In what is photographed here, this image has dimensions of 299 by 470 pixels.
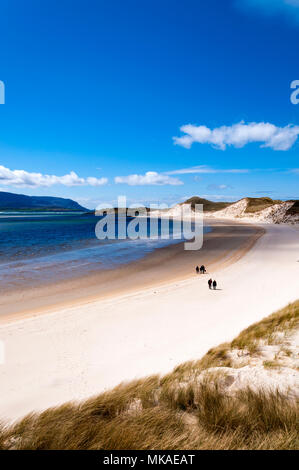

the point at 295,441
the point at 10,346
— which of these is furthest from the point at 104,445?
the point at 10,346

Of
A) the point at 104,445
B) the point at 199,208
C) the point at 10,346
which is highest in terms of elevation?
the point at 199,208

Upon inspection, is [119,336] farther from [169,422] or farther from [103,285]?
[103,285]

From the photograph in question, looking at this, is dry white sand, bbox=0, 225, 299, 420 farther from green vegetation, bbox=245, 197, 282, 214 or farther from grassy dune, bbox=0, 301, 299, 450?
green vegetation, bbox=245, 197, 282, 214

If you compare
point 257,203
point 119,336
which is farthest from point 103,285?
point 257,203

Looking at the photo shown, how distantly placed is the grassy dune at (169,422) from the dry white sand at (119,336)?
183cm

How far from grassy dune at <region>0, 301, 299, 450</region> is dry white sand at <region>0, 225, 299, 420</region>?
1.83 m

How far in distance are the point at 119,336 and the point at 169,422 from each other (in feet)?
18.8

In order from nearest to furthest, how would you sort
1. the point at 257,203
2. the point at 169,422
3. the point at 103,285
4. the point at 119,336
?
the point at 169,422 → the point at 119,336 → the point at 103,285 → the point at 257,203

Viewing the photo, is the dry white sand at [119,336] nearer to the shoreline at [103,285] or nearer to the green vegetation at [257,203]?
the shoreline at [103,285]

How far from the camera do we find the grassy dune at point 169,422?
9.90ft

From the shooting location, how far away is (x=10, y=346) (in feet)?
27.1

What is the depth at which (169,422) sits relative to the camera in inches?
136
